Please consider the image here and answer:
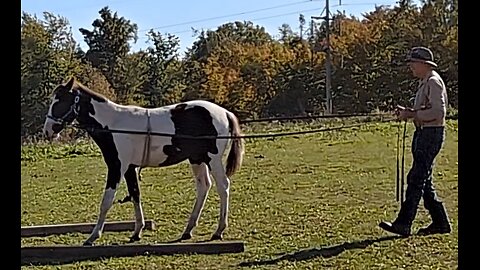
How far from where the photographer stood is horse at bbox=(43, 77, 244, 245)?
7340mm

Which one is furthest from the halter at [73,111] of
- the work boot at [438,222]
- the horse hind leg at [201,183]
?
the work boot at [438,222]

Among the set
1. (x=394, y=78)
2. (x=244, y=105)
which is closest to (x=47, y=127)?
(x=394, y=78)

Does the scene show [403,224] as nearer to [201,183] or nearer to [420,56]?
[420,56]

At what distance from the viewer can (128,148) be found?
7.35 metres

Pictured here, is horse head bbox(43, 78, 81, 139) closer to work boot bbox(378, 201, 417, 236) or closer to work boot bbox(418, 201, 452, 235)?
work boot bbox(378, 201, 417, 236)

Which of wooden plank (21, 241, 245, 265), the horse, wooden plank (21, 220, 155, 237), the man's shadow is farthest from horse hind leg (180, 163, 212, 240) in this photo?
the man's shadow

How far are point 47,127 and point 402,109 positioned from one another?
351 centimetres

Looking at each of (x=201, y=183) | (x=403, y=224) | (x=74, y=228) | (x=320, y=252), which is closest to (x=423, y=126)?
(x=403, y=224)

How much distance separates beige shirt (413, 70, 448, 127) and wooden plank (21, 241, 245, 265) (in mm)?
2051

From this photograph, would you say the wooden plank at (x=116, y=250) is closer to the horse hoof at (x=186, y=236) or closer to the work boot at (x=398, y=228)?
the horse hoof at (x=186, y=236)

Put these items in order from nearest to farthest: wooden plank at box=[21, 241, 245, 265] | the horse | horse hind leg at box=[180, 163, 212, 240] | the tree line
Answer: wooden plank at box=[21, 241, 245, 265] < the horse < horse hind leg at box=[180, 163, 212, 240] < the tree line

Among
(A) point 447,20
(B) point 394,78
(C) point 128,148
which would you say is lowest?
(C) point 128,148
